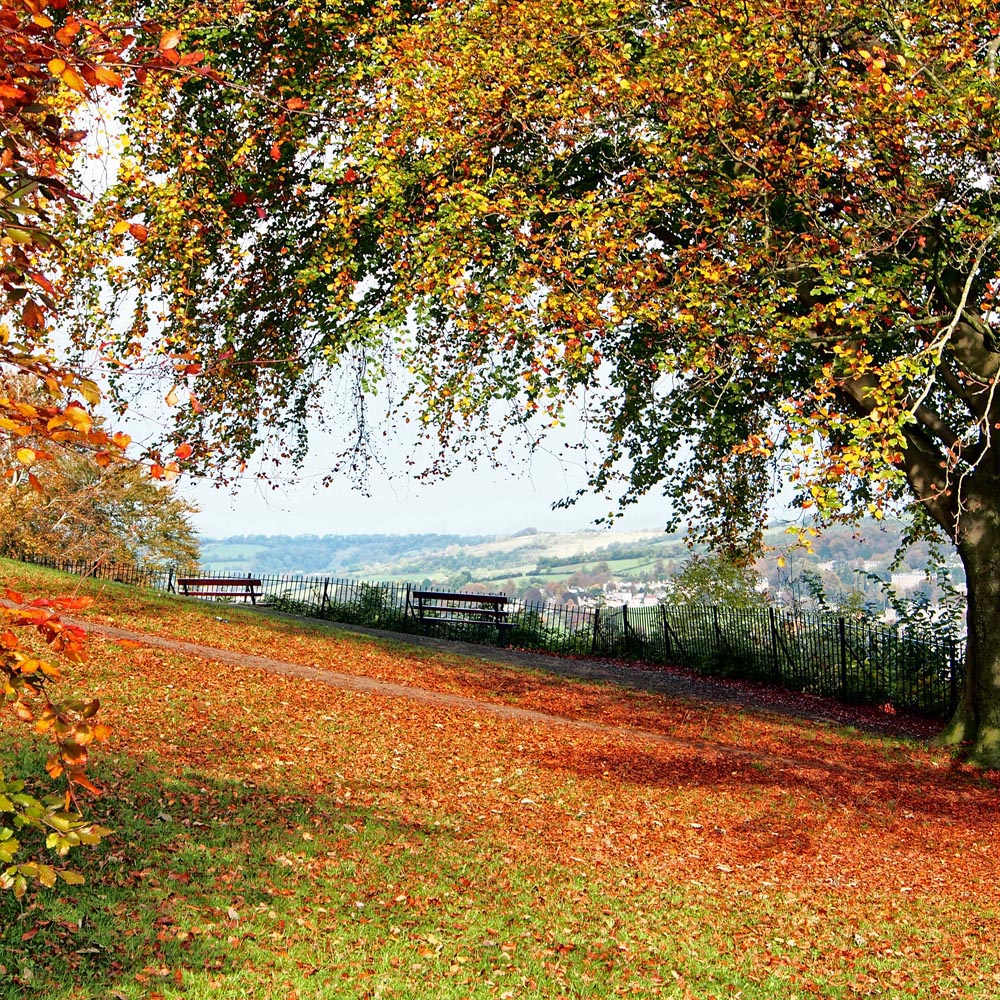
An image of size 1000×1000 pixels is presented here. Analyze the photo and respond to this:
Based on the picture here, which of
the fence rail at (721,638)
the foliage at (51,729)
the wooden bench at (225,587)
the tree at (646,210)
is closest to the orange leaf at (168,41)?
the foliage at (51,729)

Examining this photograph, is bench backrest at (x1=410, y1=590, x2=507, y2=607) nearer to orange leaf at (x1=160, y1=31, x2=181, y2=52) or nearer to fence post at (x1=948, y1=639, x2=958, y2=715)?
fence post at (x1=948, y1=639, x2=958, y2=715)

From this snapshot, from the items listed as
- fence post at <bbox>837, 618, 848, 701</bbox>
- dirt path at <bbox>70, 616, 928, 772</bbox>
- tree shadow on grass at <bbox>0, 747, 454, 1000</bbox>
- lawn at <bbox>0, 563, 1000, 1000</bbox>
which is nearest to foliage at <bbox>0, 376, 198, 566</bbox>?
dirt path at <bbox>70, 616, 928, 772</bbox>

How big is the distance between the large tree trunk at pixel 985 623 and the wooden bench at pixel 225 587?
21165mm

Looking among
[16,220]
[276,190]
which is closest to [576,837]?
[16,220]

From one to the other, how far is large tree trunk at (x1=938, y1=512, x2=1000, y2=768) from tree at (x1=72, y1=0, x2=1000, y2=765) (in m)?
0.04

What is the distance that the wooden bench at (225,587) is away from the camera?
28.9 meters

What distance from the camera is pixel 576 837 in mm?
9047

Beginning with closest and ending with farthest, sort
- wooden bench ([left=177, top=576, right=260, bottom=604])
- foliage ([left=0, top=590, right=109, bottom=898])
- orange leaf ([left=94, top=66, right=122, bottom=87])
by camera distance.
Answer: foliage ([left=0, top=590, right=109, bottom=898]) < orange leaf ([left=94, top=66, right=122, bottom=87]) < wooden bench ([left=177, top=576, right=260, bottom=604])

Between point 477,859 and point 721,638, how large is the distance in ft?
52.8

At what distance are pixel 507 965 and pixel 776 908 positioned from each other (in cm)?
A: 294

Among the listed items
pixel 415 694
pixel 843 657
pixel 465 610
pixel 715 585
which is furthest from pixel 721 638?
pixel 415 694

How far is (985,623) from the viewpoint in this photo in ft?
44.8

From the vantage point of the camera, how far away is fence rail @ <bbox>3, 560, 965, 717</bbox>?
1956 centimetres

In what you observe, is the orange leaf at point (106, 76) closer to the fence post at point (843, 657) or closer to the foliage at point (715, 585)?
the fence post at point (843, 657)
